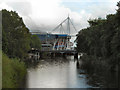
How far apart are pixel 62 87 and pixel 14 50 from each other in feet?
83.5

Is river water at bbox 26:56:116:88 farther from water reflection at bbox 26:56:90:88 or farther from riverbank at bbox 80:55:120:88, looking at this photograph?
riverbank at bbox 80:55:120:88

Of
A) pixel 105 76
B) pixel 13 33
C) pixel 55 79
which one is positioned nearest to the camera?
pixel 55 79

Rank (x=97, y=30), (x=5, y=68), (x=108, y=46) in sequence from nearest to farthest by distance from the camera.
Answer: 1. (x=5, y=68)
2. (x=108, y=46)
3. (x=97, y=30)

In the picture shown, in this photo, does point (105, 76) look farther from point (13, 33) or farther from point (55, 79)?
point (13, 33)

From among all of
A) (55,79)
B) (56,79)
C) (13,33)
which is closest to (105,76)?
(56,79)

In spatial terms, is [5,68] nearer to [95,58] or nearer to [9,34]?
[9,34]

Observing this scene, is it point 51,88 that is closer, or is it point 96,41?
point 51,88

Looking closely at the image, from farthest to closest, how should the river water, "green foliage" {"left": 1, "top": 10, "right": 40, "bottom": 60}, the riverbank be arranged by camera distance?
"green foliage" {"left": 1, "top": 10, "right": 40, "bottom": 60}, the riverbank, the river water

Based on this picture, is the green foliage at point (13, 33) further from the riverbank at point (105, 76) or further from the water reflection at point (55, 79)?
the riverbank at point (105, 76)

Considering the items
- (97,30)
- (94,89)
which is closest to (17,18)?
(97,30)

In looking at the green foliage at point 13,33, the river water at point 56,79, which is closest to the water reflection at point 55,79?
the river water at point 56,79

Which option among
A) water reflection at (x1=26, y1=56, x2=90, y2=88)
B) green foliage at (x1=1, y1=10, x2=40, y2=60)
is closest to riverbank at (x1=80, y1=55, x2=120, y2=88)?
water reflection at (x1=26, y1=56, x2=90, y2=88)

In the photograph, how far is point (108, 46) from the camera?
43219 millimetres

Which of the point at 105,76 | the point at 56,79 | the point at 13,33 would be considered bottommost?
the point at 56,79
